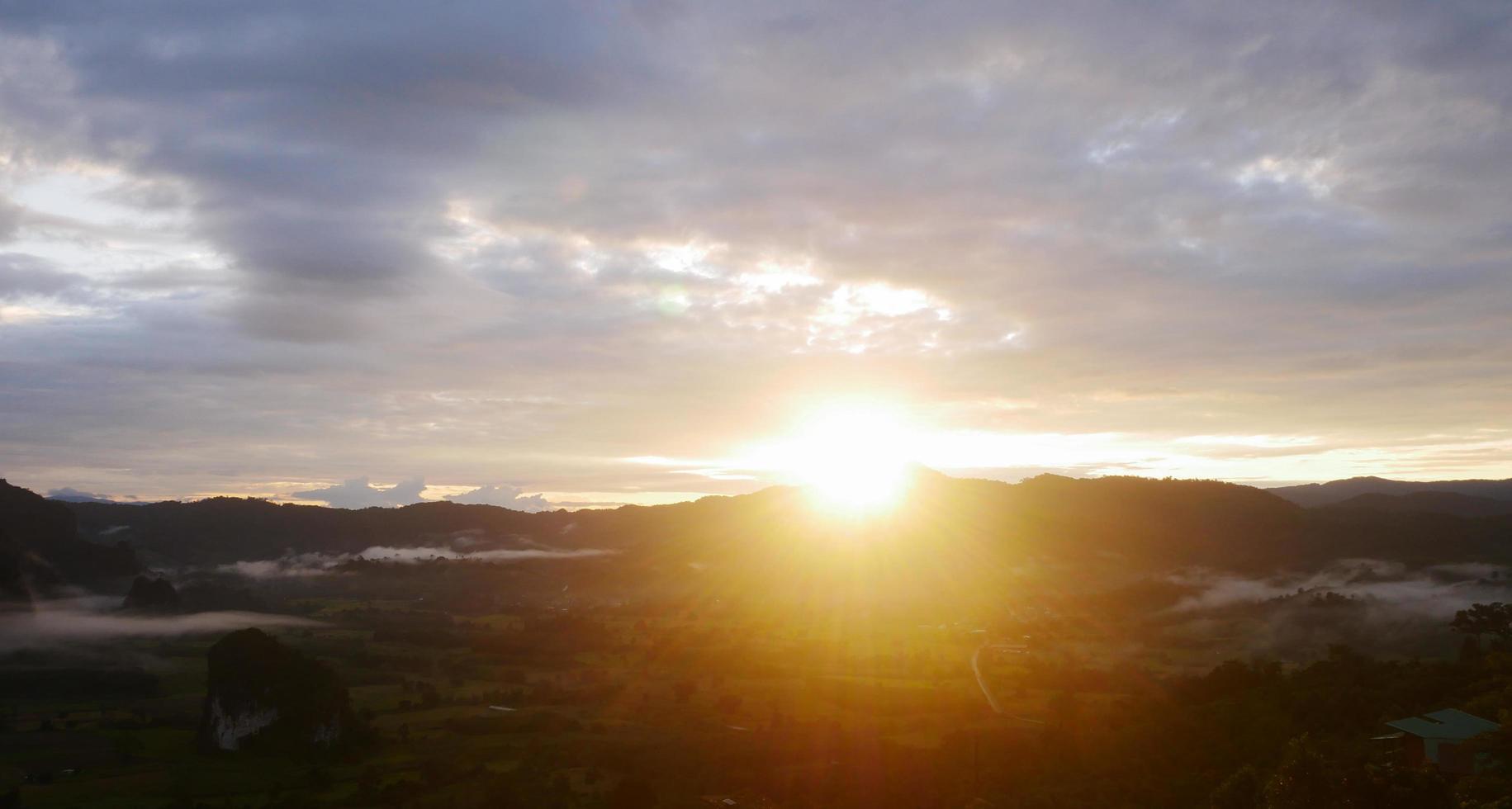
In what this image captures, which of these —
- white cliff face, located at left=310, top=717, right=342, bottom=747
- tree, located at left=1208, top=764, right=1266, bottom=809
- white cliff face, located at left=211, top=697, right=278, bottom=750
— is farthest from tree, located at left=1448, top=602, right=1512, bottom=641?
white cliff face, located at left=211, top=697, right=278, bottom=750

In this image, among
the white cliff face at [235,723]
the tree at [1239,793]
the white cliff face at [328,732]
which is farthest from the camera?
the white cliff face at [235,723]

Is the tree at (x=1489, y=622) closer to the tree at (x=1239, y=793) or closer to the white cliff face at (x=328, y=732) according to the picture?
the tree at (x=1239, y=793)

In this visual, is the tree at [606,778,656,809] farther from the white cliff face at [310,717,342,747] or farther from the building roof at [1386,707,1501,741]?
the building roof at [1386,707,1501,741]

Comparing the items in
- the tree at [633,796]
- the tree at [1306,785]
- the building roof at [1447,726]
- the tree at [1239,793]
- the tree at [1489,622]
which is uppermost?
the tree at [1306,785]

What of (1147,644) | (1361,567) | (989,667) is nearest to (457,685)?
(989,667)

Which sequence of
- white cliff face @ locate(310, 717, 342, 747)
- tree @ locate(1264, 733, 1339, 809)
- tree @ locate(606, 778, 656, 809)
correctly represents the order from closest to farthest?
tree @ locate(1264, 733, 1339, 809), tree @ locate(606, 778, 656, 809), white cliff face @ locate(310, 717, 342, 747)

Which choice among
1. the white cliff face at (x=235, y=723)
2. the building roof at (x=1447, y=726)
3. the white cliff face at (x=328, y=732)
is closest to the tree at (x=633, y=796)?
the white cliff face at (x=328, y=732)

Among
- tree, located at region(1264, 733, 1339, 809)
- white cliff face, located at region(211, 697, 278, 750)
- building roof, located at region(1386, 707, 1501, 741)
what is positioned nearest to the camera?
tree, located at region(1264, 733, 1339, 809)
